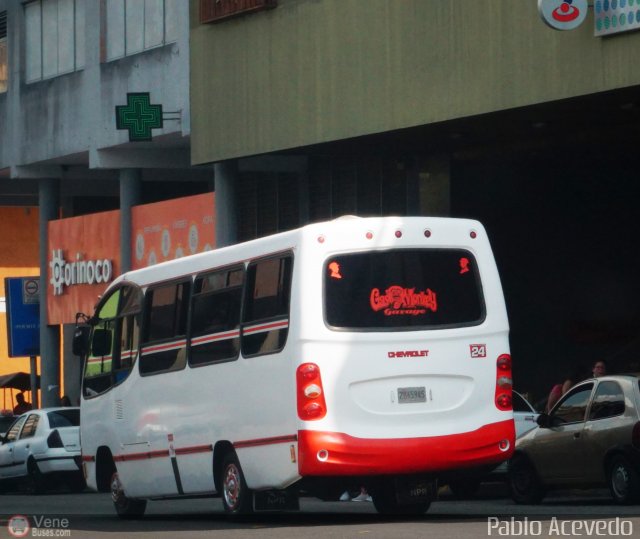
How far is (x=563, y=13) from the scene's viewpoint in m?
21.6

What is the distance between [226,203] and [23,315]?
10.7 meters

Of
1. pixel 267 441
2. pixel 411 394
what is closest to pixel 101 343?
pixel 267 441

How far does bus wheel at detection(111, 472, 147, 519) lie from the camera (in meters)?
19.3

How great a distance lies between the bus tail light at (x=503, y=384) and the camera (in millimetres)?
15877

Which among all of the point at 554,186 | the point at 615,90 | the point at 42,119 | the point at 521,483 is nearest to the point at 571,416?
the point at 521,483

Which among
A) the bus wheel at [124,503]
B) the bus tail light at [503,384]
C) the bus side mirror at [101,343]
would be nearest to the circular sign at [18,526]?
the bus wheel at [124,503]

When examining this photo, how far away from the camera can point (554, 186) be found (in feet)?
97.8

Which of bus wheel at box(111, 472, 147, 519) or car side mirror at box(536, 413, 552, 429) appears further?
car side mirror at box(536, 413, 552, 429)

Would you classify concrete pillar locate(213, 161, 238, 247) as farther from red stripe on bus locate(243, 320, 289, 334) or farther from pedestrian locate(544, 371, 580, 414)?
red stripe on bus locate(243, 320, 289, 334)

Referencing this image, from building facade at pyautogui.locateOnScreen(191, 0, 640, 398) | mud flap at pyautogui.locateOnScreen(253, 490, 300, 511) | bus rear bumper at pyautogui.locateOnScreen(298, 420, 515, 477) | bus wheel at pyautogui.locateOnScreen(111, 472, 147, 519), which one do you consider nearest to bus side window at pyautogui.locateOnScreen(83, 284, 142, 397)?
bus wheel at pyautogui.locateOnScreen(111, 472, 147, 519)

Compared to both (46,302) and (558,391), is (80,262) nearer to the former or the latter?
(46,302)

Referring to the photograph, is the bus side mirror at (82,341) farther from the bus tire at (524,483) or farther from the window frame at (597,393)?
the window frame at (597,393)

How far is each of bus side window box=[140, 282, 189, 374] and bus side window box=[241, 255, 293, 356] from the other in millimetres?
1327

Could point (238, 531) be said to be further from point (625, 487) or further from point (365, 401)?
point (625, 487)
